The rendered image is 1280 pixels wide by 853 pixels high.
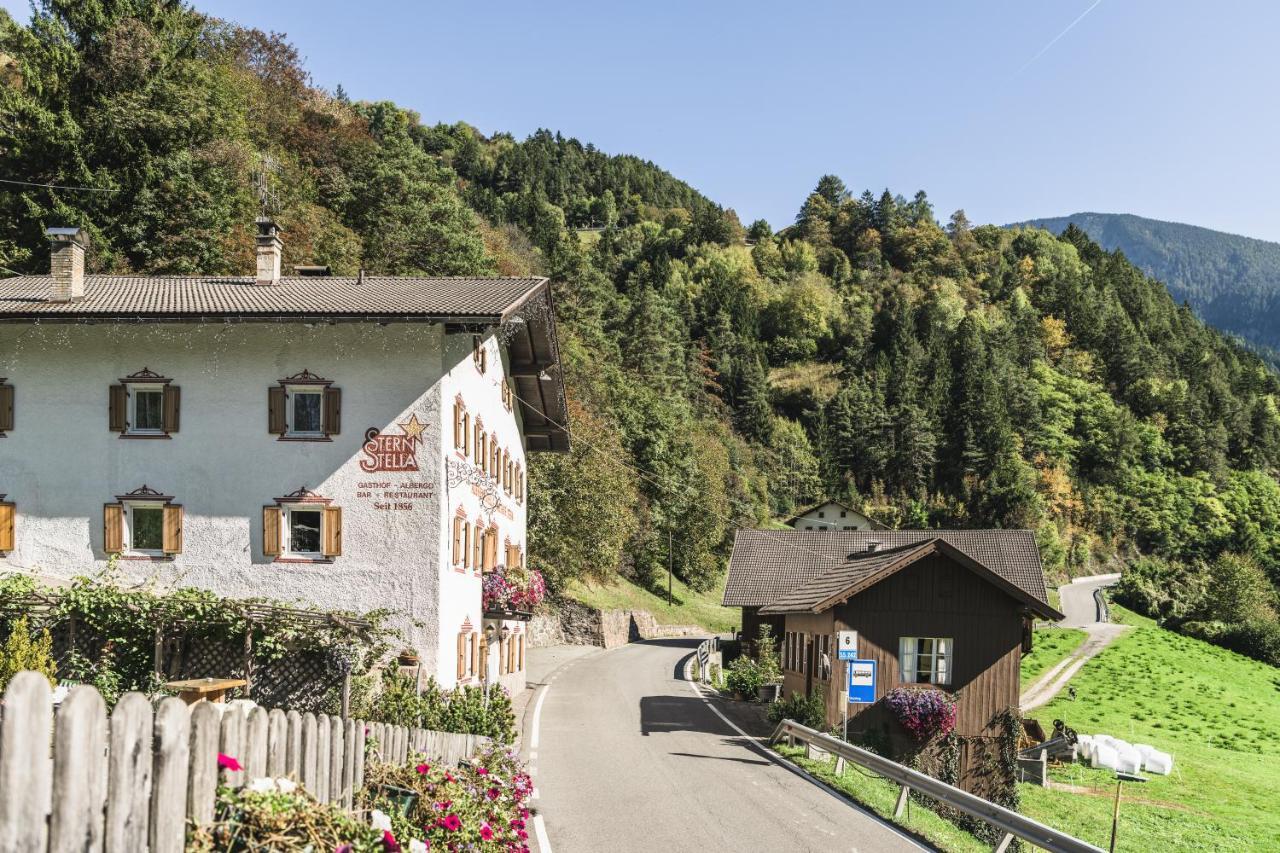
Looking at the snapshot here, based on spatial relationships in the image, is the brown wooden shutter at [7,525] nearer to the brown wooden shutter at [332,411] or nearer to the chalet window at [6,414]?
the chalet window at [6,414]

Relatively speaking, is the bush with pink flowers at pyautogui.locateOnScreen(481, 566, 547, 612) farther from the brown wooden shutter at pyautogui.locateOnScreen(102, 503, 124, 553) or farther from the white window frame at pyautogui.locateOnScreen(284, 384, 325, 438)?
the brown wooden shutter at pyautogui.locateOnScreen(102, 503, 124, 553)

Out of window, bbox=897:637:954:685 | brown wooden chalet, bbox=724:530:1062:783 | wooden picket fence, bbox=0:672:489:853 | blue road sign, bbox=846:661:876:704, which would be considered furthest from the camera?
window, bbox=897:637:954:685

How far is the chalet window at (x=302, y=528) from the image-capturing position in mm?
23922

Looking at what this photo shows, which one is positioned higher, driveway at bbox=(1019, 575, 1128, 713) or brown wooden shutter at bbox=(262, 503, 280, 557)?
brown wooden shutter at bbox=(262, 503, 280, 557)

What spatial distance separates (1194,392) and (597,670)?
119m

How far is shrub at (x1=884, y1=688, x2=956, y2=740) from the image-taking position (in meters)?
26.1

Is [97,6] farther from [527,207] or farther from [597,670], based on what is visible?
[527,207]

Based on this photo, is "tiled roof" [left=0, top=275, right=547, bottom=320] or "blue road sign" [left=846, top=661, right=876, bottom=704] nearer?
"blue road sign" [left=846, top=661, right=876, bottom=704]

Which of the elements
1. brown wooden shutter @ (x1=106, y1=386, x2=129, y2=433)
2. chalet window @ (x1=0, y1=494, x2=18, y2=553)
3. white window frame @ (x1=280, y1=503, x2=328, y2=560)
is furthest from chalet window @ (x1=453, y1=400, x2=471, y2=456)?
chalet window @ (x1=0, y1=494, x2=18, y2=553)

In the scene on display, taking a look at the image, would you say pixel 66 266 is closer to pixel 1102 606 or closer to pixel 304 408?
pixel 304 408

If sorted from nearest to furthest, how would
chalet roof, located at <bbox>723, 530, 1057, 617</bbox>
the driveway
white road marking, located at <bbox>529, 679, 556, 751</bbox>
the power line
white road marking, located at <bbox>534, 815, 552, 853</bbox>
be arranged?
white road marking, located at <bbox>534, 815, 552, 853</bbox> → white road marking, located at <bbox>529, 679, 556, 751</bbox> → the power line → chalet roof, located at <bbox>723, 530, 1057, 617</bbox> → the driveway

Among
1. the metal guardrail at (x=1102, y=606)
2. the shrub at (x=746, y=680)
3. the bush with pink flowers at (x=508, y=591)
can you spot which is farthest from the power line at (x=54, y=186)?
the metal guardrail at (x=1102, y=606)

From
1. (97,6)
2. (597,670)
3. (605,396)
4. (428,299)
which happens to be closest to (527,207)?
(605,396)

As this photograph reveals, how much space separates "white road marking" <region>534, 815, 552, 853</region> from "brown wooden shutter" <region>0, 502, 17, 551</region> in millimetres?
15800
